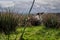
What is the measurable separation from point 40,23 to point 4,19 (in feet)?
6.78

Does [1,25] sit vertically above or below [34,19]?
above

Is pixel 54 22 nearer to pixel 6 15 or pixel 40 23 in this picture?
pixel 40 23

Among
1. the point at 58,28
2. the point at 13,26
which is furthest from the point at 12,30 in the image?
the point at 58,28

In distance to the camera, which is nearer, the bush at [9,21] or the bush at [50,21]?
the bush at [9,21]

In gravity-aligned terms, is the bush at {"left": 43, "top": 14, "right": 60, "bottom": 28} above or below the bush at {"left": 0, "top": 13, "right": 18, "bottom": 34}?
below

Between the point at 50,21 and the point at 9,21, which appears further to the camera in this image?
the point at 50,21

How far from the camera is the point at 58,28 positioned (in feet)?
19.2

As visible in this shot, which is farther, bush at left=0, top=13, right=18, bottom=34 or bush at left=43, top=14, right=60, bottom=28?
bush at left=43, top=14, right=60, bottom=28

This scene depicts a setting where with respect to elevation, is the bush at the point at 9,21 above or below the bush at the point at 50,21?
above

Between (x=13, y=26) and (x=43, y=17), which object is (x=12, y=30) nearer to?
(x=13, y=26)

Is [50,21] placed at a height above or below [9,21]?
below

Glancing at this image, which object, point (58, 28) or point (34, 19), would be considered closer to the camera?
point (58, 28)

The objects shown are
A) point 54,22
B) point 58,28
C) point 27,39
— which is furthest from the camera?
point 54,22

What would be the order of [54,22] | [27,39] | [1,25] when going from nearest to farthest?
[27,39]
[1,25]
[54,22]
